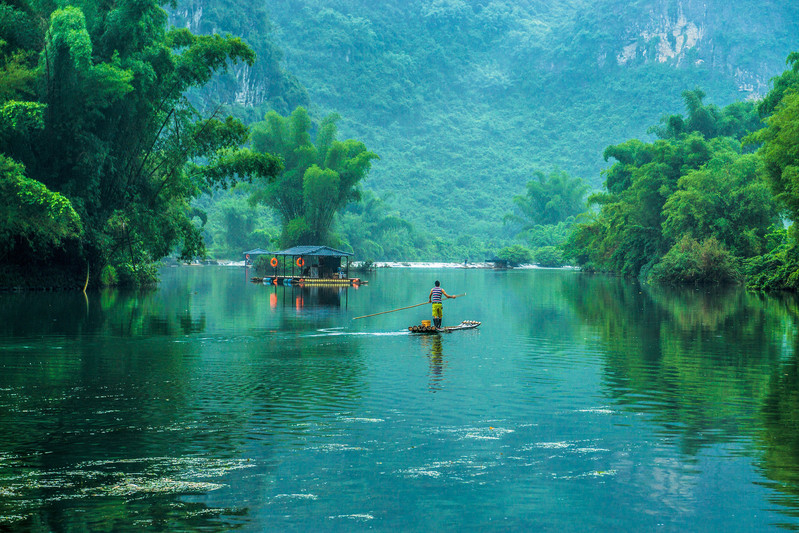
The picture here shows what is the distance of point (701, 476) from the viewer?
36.4 ft

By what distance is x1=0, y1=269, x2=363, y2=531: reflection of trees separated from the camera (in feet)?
32.5

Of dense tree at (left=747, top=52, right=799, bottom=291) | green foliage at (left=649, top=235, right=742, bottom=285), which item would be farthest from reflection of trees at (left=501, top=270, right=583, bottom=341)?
dense tree at (left=747, top=52, right=799, bottom=291)

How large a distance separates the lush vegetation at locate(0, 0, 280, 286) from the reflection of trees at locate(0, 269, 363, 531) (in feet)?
47.7

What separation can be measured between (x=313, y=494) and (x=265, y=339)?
17.8 metres

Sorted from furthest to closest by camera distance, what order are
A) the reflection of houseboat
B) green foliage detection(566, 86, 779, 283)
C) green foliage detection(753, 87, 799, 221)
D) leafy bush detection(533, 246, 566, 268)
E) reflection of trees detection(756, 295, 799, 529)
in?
1. leafy bush detection(533, 246, 566, 268)
2. the reflection of houseboat
3. green foliage detection(566, 86, 779, 283)
4. green foliage detection(753, 87, 799, 221)
5. reflection of trees detection(756, 295, 799, 529)

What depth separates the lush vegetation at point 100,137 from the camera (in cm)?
4450

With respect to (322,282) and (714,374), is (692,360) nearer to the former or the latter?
(714,374)

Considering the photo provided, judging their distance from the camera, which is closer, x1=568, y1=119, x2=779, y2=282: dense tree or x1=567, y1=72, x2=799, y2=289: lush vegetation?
x1=567, y1=72, x2=799, y2=289: lush vegetation

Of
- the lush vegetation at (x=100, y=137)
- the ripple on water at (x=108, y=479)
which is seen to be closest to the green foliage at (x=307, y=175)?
the lush vegetation at (x=100, y=137)

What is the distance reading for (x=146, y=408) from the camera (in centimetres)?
1555

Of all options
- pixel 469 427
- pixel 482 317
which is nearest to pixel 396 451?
pixel 469 427

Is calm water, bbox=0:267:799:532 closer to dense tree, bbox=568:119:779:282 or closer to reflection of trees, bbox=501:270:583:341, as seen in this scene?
reflection of trees, bbox=501:270:583:341

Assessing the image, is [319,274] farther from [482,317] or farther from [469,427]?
[469,427]

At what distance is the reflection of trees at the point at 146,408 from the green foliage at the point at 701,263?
44.0 m
